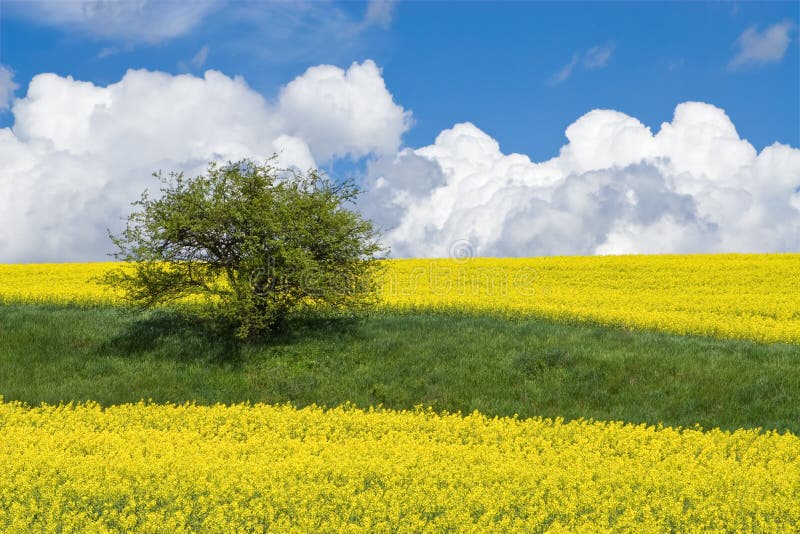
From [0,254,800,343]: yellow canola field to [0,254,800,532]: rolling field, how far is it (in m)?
0.20

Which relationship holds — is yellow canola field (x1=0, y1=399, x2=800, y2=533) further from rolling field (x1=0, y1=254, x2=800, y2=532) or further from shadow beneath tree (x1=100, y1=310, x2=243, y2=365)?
shadow beneath tree (x1=100, y1=310, x2=243, y2=365)

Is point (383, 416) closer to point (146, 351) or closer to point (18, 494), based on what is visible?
point (18, 494)

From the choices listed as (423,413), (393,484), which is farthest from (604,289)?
(393,484)

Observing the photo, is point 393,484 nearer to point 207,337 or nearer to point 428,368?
point 428,368

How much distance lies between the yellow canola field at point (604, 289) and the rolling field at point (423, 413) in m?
0.20

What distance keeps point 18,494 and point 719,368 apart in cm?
1506

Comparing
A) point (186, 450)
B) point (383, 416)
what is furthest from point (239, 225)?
point (186, 450)

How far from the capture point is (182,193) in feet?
69.6

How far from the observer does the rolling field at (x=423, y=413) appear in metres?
8.30

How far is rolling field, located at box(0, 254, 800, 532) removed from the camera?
8305 mm

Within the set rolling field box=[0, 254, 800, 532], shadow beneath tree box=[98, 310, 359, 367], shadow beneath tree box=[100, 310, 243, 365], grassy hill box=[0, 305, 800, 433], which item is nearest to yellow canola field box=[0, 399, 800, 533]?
rolling field box=[0, 254, 800, 532]

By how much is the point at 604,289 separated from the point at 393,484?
2590 cm

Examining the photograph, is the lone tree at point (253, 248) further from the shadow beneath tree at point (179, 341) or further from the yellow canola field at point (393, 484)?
the yellow canola field at point (393, 484)

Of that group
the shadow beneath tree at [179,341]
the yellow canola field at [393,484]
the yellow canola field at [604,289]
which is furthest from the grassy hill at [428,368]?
the yellow canola field at [393,484]
